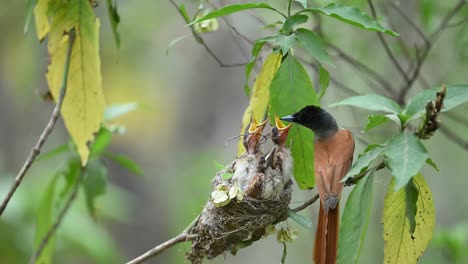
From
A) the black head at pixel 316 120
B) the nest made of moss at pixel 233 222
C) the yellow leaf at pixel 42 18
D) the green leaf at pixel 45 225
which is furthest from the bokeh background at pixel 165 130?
the yellow leaf at pixel 42 18

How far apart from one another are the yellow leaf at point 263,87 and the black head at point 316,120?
0.18m

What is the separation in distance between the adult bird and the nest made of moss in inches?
1.4

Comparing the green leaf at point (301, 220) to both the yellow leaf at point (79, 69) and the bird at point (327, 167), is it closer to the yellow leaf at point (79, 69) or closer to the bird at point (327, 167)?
the bird at point (327, 167)

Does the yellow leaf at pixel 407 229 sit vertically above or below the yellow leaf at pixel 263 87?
below

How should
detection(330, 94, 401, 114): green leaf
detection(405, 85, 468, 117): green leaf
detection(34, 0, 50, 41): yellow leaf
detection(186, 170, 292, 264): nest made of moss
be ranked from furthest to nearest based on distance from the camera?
1. detection(34, 0, 50, 41): yellow leaf
2. detection(186, 170, 292, 264): nest made of moss
3. detection(330, 94, 401, 114): green leaf
4. detection(405, 85, 468, 117): green leaf

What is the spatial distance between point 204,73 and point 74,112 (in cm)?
767

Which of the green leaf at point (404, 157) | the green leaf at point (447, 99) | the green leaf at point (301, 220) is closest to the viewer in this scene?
the green leaf at point (404, 157)

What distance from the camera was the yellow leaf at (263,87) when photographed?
121 inches

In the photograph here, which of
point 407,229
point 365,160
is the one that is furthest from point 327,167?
point 365,160

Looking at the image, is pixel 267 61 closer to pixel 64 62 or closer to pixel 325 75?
pixel 325 75

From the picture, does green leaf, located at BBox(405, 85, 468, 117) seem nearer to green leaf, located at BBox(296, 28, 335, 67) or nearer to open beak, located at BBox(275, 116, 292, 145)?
green leaf, located at BBox(296, 28, 335, 67)

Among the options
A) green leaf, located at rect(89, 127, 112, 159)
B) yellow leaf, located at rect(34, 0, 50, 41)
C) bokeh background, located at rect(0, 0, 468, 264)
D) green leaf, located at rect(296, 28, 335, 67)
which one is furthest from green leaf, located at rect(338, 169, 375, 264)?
bokeh background, located at rect(0, 0, 468, 264)

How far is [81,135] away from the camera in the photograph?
319 cm

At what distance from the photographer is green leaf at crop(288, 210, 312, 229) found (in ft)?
9.43
